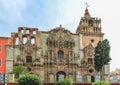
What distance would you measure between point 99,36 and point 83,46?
371cm

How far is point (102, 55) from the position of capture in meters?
75.2

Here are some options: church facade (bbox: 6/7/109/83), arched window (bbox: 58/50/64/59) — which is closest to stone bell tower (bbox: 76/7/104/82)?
church facade (bbox: 6/7/109/83)

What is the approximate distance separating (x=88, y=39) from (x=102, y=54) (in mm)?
5467

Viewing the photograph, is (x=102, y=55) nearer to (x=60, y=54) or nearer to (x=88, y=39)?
(x=88, y=39)

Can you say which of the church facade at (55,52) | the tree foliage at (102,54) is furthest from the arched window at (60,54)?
the tree foliage at (102,54)

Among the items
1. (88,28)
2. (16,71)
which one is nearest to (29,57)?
(16,71)

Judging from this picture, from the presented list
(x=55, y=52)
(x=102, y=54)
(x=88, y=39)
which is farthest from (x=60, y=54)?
(x=102, y=54)

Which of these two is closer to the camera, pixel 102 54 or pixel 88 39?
pixel 102 54

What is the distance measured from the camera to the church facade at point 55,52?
246ft

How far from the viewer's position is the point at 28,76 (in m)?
55.2

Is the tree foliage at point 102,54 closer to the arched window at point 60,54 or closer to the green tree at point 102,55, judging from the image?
the green tree at point 102,55

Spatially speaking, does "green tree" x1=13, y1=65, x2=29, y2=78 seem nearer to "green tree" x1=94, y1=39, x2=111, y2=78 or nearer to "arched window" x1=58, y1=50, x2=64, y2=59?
"arched window" x1=58, y1=50, x2=64, y2=59

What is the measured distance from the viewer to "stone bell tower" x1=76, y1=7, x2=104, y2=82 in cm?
7669

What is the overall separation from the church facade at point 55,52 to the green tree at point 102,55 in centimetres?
117
